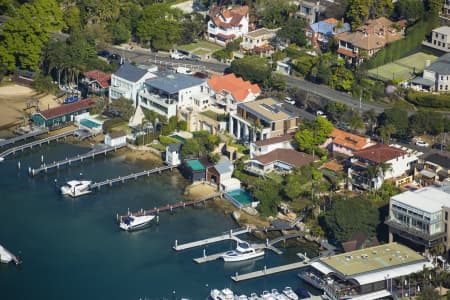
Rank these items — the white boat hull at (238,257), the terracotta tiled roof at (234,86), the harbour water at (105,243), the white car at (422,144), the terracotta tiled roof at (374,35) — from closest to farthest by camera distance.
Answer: the harbour water at (105,243)
the white boat hull at (238,257)
the white car at (422,144)
the terracotta tiled roof at (234,86)
the terracotta tiled roof at (374,35)

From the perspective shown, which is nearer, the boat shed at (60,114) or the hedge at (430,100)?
the hedge at (430,100)

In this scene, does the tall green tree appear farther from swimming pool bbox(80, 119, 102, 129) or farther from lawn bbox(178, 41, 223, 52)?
swimming pool bbox(80, 119, 102, 129)

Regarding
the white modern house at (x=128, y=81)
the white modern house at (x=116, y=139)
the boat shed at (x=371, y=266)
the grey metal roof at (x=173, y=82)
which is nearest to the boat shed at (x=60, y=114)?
the white modern house at (x=128, y=81)

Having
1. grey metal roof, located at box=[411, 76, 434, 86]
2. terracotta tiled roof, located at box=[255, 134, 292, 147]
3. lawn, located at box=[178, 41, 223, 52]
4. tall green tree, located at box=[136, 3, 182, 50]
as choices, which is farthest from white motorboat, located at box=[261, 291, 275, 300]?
tall green tree, located at box=[136, 3, 182, 50]

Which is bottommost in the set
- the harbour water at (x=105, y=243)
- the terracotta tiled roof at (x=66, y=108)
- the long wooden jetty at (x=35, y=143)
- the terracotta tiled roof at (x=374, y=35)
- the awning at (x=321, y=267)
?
the harbour water at (x=105, y=243)

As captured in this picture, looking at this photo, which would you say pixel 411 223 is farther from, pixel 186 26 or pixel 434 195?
pixel 186 26

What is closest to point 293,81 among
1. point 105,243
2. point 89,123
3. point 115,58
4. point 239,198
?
point 89,123

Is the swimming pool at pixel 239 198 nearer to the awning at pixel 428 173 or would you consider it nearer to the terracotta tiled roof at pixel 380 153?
the terracotta tiled roof at pixel 380 153
